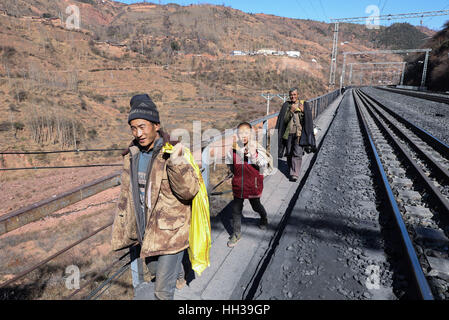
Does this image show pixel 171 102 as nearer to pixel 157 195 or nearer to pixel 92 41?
pixel 92 41

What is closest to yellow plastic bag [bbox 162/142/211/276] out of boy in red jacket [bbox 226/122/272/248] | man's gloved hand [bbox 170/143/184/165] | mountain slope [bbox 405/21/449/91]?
man's gloved hand [bbox 170/143/184/165]

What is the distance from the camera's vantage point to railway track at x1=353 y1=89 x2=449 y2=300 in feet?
10.0

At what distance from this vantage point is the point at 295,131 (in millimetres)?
5664

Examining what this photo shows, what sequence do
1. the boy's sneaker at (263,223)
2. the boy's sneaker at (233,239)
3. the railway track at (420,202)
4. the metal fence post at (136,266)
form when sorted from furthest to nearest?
1. the boy's sneaker at (263,223)
2. the boy's sneaker at (233,239)
3. the railway track at (420,202)
4. the metal fence post at (136,266)

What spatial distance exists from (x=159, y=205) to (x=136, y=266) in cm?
96

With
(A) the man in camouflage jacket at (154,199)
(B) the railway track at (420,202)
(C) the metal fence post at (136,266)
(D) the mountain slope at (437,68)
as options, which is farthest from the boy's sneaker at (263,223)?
(D) the mountain slope at (437,68)

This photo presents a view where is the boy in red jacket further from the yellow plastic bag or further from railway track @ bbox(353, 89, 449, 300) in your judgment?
railway track @ bbox(353, 89, 449, 300)

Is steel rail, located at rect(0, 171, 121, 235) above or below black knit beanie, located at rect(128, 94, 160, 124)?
below

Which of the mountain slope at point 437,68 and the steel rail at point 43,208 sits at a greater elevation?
the mountain slope at point 437,68

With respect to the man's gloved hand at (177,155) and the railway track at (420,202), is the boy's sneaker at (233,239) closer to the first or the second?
the railway track at (420,202)

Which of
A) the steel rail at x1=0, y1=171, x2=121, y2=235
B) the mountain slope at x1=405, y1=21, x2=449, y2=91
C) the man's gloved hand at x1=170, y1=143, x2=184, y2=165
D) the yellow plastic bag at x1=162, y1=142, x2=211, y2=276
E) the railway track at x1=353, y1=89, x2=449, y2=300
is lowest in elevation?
the railway track at x1=353, y1=89, x2=449, y2=300

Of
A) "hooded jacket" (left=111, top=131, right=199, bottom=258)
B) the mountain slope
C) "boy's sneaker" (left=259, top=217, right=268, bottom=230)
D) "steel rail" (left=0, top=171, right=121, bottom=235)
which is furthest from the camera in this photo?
the mountain slope

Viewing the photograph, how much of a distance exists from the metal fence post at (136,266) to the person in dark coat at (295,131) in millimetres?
3822

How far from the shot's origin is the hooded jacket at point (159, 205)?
1.92 metres
